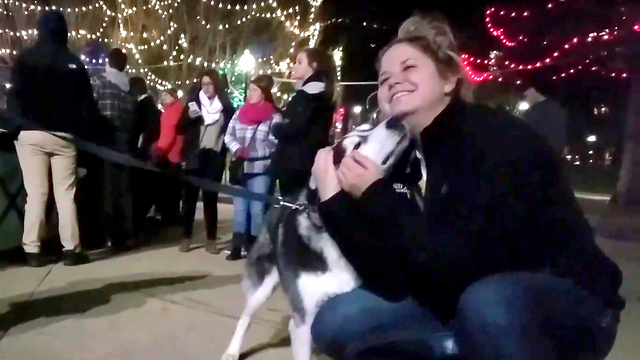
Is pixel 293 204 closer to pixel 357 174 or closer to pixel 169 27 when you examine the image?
pixel 357 174

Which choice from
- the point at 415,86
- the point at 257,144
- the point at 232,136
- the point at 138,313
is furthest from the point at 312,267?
the point at 232,136

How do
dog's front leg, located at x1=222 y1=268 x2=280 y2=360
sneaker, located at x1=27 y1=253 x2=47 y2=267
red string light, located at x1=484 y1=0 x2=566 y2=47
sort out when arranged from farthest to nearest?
red string light, located at x1=484 y1=0 x2=566 y2=47, sneaker, located at x1=27 y1=253 x2=47 y2=267, dog's front leg, located at x1=222 y1=268 x2=280 y2=360

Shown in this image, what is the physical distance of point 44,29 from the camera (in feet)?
16.9

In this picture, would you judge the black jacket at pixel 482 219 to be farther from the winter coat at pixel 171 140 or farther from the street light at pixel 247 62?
the street light at pixel 247 62

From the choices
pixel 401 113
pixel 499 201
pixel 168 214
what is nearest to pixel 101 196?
pixel 168 214

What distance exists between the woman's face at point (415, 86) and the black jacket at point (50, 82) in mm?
3682

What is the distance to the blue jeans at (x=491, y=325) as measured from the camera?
1864 mm

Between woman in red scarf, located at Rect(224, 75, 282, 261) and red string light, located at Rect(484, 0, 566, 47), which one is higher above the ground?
red string light, located at Rect(484, 0, 566, 47)

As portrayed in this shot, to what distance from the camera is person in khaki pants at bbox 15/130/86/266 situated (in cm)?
518

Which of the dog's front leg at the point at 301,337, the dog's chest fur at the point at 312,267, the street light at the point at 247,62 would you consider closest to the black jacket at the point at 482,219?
the dog's chest fur at the point at 312,267

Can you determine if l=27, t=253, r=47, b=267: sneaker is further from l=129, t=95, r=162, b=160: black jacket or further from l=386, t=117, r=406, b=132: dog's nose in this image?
l=386, t=117, r=406, b=132: dog's nose

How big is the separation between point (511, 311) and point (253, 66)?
65.1 ft

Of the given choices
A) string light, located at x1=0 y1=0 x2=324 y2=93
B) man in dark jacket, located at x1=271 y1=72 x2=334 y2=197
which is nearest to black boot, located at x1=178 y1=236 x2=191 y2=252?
man in dark jacket, located at x1=271 y1=72 x2=334 y2=197

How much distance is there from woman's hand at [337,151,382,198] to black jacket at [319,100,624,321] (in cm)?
3
